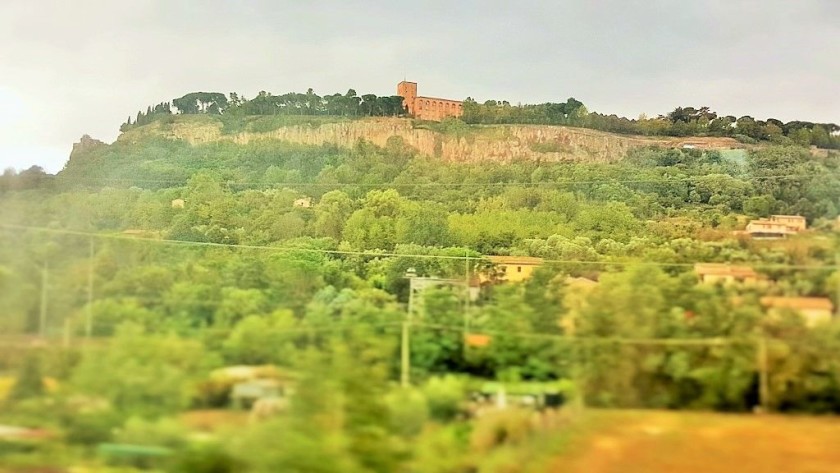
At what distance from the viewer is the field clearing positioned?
2.16 m

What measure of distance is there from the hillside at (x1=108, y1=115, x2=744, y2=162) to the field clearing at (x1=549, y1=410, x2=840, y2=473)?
14280 mm

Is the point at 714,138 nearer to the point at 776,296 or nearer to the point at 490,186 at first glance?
the point at 490,186

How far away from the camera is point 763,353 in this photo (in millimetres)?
2438

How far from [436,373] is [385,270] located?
6.19 meters

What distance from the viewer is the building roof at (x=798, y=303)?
2.73 metres

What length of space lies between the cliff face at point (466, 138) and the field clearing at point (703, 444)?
14.4 metres

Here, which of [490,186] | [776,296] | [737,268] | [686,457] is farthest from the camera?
[490,186]

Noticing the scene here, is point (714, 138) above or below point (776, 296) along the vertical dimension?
above

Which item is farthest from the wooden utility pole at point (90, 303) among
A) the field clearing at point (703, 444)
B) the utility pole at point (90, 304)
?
the field clearing at point (703, 444)

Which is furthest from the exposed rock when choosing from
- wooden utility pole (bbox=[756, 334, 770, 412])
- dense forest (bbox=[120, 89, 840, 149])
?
wooden utility pole (bbox=[756, 334, 770, 412])

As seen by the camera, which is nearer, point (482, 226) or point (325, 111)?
point (482, 226)

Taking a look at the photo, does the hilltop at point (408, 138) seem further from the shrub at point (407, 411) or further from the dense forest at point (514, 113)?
the shrub at point (407, 411)

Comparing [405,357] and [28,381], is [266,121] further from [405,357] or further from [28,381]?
[405,357]

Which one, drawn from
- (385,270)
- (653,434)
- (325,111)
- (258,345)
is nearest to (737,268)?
(653,434)
